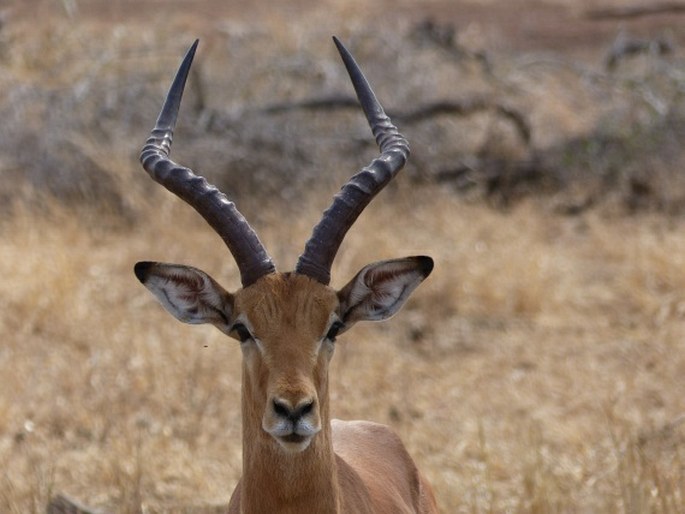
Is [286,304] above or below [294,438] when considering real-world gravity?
above

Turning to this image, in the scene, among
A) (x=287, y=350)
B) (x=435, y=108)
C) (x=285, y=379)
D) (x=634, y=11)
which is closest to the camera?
(x=285, y=379)

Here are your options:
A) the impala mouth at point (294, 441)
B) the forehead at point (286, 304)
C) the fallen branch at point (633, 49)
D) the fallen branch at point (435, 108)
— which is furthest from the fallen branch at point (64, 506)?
the fallen branch at point (633, 49)

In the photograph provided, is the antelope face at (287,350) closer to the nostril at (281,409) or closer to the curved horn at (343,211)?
the nostril at (281,409)

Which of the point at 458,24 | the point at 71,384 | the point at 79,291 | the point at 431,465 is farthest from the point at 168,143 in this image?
the point at 458,24

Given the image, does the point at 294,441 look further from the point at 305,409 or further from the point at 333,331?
the point at 333,331

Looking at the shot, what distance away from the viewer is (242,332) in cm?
455

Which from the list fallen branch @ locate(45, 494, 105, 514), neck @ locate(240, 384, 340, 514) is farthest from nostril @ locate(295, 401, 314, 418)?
fallen branch @ locate(45, 494, 105, 514)

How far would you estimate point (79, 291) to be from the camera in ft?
33.5

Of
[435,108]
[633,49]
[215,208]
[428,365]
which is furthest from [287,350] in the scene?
[633,49]

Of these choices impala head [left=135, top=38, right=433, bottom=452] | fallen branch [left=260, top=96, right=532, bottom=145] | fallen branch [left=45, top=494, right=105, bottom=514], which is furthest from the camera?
fallen branch [left=260, top=96, right=532, bottom=145]

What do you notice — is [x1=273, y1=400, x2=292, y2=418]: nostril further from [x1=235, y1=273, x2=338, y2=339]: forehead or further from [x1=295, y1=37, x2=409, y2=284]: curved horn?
[x1=295, y1=37, x2=409, y2=284]: curved horn

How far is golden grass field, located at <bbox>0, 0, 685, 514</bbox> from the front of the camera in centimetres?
713

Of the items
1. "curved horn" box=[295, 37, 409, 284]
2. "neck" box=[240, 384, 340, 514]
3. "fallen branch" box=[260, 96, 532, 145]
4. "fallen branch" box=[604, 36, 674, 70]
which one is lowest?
"neck" box=[240, 384, 340, 514]

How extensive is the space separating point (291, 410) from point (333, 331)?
521mm
